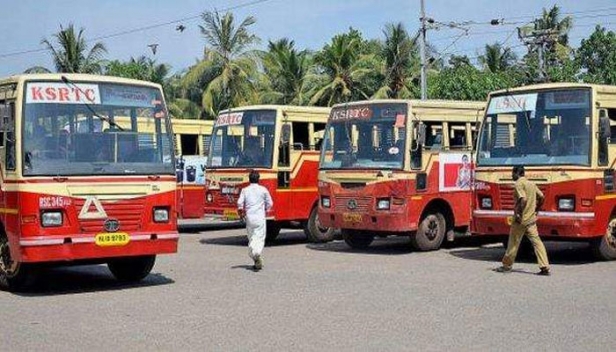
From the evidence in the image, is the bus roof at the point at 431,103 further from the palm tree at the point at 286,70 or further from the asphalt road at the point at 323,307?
the palm tree at the point at 286,70

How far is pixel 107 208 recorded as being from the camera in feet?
37.5

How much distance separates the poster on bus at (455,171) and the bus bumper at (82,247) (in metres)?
6.85

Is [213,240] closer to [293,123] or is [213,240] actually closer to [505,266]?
[293,123]

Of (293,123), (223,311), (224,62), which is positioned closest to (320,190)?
(293,123)

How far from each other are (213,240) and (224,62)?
2463 centimetres

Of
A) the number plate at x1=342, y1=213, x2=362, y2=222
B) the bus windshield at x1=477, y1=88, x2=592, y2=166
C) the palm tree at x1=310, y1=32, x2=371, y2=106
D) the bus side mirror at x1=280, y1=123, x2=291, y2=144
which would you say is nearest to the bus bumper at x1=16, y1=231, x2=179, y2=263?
the number plate at x1=342, y1=213, x2=362, y2=222

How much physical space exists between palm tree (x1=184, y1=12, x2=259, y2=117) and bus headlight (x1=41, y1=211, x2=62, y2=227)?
32.8m

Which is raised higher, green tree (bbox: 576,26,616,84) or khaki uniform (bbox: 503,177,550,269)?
green tree (bbox: 576,26,616,84)

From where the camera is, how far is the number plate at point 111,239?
11.4 metres

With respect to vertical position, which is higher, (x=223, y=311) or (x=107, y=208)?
(x=107, y=208)

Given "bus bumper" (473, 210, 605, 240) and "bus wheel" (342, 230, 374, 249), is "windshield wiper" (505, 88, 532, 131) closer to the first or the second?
"bus bumper" (473, 210, 605, 240)

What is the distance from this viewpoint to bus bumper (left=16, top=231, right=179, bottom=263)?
1096 cm

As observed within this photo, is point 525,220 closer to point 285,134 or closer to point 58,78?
point 285,134

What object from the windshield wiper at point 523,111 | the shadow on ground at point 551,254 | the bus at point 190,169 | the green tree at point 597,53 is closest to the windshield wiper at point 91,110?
the windshield wiper at point 523,111
